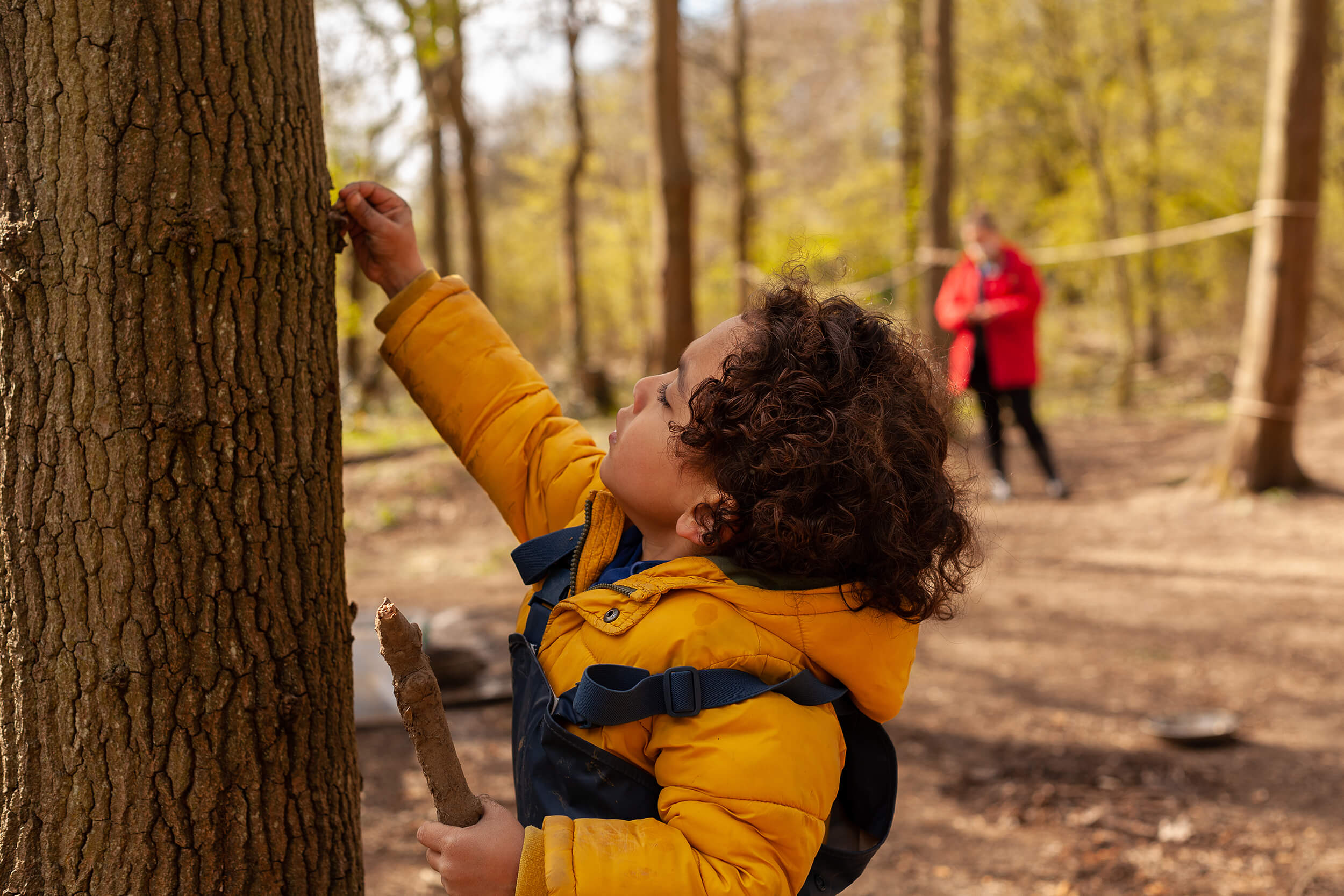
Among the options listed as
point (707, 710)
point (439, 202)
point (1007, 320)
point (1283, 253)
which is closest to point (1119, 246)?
point (1283, 253)

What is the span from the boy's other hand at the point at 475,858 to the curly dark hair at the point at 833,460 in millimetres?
475

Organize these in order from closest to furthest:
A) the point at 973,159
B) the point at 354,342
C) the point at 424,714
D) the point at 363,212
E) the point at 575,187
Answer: the point at 424,714 → the point at 363,212 → the point at 354,342 → the point at 575,187 → the point at 973,159

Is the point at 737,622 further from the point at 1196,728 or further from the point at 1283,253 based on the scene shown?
the point at 1283,253

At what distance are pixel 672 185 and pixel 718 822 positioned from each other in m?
8.07

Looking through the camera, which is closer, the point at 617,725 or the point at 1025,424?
the point at 617,725

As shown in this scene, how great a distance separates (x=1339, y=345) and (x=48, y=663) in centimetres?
1602

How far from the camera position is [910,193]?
13.9 metres

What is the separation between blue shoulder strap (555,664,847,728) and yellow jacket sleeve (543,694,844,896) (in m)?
0.01

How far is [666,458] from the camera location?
1469mm

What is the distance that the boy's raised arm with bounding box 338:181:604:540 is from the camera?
1722mm

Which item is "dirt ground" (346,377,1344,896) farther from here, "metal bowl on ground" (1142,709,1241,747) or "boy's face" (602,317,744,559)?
"boy's face" (602,317,744,559)

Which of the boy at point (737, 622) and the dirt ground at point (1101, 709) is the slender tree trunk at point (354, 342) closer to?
the dirt ground at point (1101, 709)

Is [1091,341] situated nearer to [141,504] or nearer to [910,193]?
[910,193]

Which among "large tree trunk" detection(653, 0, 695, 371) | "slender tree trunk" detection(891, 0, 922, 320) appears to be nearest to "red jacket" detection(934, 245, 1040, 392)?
"large tree trunk" detection(653, 0, 695, 371)
